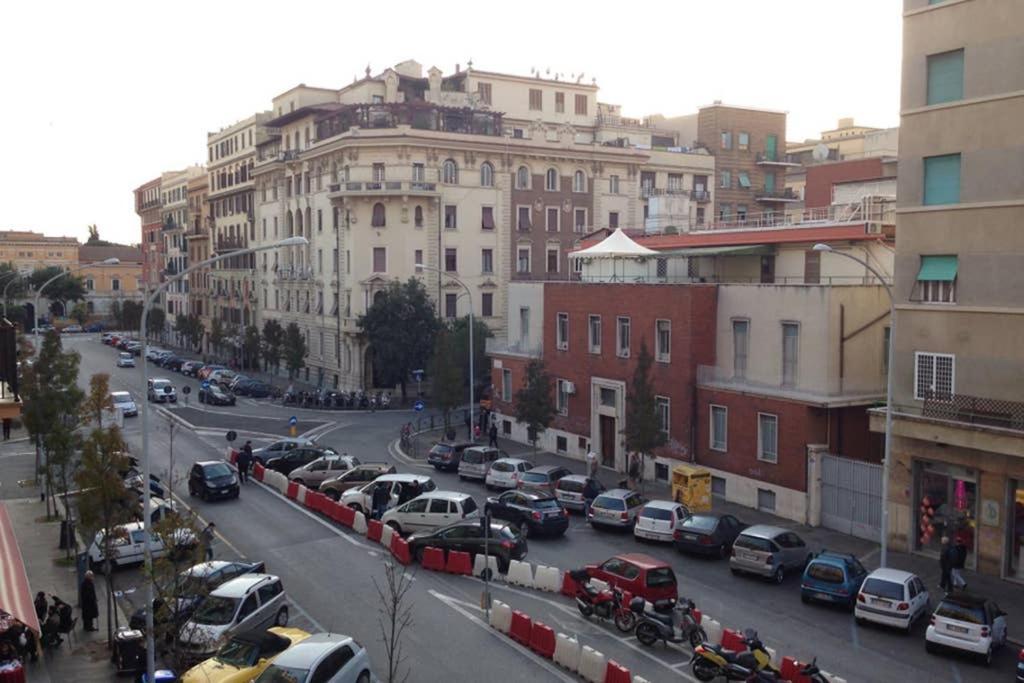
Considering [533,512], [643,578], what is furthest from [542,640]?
[533,512]

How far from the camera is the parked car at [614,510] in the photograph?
30641mm

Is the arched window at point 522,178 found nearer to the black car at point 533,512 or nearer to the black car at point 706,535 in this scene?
the black car at point 533,512

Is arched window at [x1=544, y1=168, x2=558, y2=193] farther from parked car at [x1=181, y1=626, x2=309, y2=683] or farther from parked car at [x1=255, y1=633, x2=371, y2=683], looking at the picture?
parked car at [x1=255, y1=633, x2=371, y2=683]

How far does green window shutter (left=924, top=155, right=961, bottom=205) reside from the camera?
89.0 ft

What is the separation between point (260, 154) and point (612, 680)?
79855mm

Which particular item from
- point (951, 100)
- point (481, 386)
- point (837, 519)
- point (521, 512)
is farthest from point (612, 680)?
point (481, 386)

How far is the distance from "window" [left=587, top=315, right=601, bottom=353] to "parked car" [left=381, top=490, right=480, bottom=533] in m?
15.2

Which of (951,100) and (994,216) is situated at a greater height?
(951,100)

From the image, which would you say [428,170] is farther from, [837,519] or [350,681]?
[350,681]

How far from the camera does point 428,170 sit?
2677 inches

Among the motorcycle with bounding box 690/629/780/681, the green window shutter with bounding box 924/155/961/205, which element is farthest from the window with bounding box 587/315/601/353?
the motorcycle with bounding box 690/629/780/681

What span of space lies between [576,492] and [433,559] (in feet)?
27.5

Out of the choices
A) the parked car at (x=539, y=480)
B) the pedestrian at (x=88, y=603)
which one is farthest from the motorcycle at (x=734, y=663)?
the parked car at (x=539, y=480)

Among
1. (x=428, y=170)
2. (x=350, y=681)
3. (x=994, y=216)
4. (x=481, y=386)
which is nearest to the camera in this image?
(x=350, y=681)
